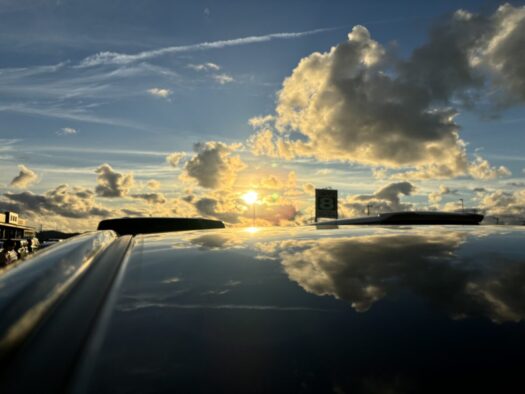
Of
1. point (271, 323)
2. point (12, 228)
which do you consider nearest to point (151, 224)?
point (271, 323)

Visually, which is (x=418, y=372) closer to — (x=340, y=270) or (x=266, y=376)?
(x=266, y=376)

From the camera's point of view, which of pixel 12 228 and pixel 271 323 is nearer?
pixel 271 323

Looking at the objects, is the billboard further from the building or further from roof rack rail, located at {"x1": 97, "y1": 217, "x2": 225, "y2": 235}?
roof rack rail, located at {"x1": 97, "y1": 217, "x2": 225, "y2": 235}

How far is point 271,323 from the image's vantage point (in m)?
1.20

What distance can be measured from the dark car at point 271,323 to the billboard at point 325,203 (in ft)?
226

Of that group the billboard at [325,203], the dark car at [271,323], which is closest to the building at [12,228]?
the billboard at [325,203]

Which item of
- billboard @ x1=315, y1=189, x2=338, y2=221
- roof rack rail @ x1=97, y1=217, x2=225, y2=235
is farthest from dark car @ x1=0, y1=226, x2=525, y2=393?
billboard @ x1=315, y1=189, x2=338, y2=221

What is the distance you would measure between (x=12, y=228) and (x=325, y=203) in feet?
172

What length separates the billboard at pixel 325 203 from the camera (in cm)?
7050

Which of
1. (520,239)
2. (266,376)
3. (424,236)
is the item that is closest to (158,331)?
(266,376)

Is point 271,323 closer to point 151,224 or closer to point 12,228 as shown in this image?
point 151,224

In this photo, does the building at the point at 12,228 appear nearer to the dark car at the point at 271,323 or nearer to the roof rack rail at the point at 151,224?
the roof rack rail at the point at 151,224

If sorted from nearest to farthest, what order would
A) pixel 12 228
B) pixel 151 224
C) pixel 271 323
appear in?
pixel 271 323 < pixel 151 224 < pixel 12 228

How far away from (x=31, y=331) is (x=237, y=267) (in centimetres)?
80
